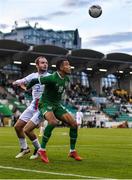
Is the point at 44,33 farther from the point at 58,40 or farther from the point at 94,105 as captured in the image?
the point at 94,105

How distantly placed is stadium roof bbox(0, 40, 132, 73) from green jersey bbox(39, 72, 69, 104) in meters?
48.0

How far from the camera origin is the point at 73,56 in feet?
223

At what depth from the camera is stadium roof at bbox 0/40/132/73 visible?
63.2 m

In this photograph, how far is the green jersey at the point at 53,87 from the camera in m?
12.9

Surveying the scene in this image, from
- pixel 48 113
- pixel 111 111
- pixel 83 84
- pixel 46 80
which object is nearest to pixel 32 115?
pixel 48 113

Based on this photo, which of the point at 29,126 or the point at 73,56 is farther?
the point at 73,56

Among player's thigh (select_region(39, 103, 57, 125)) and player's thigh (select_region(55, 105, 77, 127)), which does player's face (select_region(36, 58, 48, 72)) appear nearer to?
player's thigh (select_region(39, 103, 57, 125))

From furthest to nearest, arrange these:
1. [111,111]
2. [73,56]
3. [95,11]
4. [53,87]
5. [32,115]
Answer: [111,111] < [73,56] < [95,11] < [32,115] < [53,87]

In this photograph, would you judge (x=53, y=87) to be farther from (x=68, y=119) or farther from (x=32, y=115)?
(x=32, y=115)

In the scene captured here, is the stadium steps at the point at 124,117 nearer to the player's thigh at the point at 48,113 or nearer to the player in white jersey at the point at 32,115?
the player in white jersey at the point at 32,115

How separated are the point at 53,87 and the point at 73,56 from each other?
55.1 m

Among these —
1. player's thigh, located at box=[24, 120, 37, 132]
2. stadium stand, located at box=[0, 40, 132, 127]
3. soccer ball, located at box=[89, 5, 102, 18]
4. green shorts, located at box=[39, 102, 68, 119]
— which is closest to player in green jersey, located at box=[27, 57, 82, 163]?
green shorts, located at box=[39, 102, 68, 119]

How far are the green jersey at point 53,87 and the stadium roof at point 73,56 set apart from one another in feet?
158

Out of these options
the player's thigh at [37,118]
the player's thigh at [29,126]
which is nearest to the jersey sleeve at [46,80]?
the player's thigh at [37,118]
